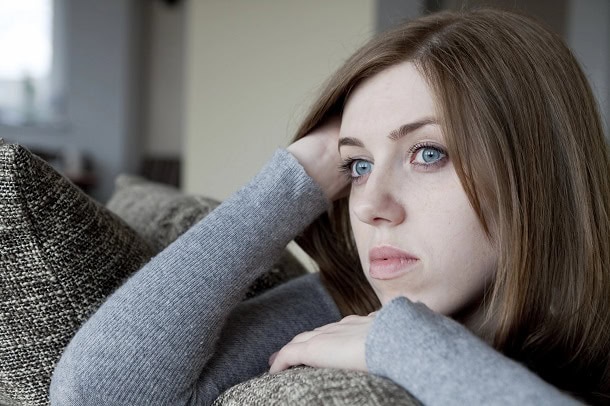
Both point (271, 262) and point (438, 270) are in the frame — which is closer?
point (438, 270)

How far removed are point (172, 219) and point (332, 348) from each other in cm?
53

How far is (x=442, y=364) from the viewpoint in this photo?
0.60 meters

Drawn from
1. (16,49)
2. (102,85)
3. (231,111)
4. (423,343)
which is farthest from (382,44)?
(16,49)

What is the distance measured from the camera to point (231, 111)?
374 centimetres

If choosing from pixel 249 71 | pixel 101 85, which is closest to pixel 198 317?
pixel 249 71

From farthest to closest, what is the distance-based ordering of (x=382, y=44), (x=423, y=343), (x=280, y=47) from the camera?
(x=280, y=47), (x=382, y=44), (x=423, y=343)

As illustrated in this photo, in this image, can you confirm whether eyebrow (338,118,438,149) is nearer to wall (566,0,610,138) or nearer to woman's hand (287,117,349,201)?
woman's hand (287,117,349,201)

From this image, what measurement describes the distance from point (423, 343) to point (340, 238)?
50cm

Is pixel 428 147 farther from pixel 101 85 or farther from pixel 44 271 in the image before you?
pixel 101 85

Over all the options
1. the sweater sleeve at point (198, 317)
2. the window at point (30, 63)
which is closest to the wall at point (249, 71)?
the sweater sleeve at point (198, 317)

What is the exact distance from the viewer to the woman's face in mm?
796

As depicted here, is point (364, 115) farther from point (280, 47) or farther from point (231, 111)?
point (231, 111)

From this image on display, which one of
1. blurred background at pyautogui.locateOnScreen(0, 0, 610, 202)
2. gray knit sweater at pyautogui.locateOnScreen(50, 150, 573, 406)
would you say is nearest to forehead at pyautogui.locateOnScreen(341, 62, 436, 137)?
gray knit sweater at pyautogui.locateOnScreen(50, 150, 573, 406)

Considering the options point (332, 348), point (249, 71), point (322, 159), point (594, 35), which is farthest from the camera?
point (249, 71)
